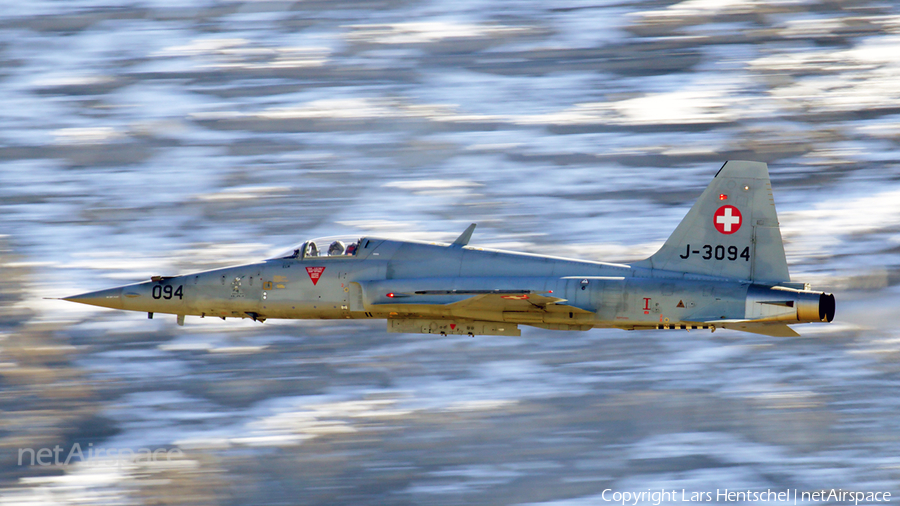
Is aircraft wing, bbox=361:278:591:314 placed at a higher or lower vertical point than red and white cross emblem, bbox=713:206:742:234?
lower

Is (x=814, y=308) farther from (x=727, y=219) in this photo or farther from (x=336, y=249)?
(x=336, y=249)

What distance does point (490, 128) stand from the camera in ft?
334

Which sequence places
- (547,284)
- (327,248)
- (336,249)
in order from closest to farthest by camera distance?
1. (547,284)
2. (336,249)
3. (327,248)

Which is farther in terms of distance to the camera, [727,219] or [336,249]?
[336,249]

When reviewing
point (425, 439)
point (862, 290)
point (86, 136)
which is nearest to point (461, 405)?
point (425, 439)

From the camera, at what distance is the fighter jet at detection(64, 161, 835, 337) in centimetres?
2628

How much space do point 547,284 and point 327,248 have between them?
6.29 meters

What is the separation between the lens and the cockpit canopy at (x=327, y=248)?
29125 millimetres

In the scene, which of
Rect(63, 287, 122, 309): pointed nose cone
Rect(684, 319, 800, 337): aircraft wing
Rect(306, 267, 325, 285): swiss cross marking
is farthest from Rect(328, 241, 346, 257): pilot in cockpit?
Rect(684, 319, 800, 337): aircraft wing

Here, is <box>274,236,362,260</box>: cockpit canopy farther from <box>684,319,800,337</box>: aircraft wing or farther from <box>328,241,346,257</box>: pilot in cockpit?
<box>684,319,800,337</box>: aircraft wing

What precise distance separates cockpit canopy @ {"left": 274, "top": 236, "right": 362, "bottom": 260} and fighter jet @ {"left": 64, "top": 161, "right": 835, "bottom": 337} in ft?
0.09

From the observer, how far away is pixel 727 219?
90.8ft

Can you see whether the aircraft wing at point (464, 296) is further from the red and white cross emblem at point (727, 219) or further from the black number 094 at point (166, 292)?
the black number 094 at point (166, 292)

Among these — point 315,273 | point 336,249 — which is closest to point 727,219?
point 336,249
